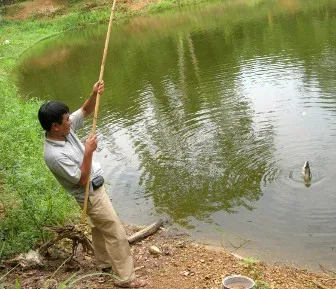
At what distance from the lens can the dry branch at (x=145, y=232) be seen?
594 centimetres

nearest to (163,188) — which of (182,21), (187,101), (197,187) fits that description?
(197,187)

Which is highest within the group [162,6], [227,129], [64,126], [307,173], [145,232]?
[64,126]

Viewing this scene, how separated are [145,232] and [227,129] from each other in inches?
173

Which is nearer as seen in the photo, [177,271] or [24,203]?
[177,271]

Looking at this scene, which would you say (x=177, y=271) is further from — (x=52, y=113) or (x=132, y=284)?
(x=52, y=113)

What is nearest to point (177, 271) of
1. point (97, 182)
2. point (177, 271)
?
point (177, 271)

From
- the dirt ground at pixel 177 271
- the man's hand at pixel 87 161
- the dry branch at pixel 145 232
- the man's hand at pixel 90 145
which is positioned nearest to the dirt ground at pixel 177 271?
the dirt ground at pixel 177 271

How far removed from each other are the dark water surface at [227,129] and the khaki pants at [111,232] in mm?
1781

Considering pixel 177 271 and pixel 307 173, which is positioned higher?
pixel 177 271

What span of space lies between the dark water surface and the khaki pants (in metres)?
1.78

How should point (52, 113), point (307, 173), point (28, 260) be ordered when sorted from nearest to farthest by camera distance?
point (52, 113), point (28, 260), point (307, 173)

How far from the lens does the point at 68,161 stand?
425 cm

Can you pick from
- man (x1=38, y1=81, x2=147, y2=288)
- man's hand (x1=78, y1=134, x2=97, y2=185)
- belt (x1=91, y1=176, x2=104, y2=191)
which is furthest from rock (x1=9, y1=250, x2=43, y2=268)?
man's hand (x1=78, y1=134, x2=97, y2=185)

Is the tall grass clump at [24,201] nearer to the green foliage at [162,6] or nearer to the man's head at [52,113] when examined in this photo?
the man's head at [52,113]
